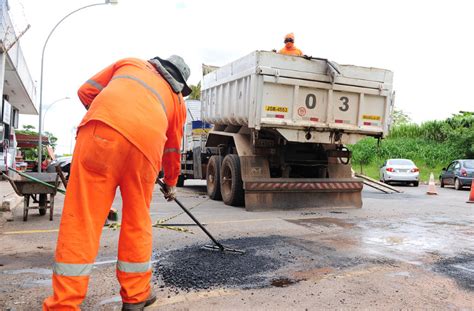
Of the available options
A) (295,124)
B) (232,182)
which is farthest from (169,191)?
(232,182)

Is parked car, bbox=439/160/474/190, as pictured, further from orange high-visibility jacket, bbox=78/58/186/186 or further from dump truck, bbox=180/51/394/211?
orange high-visibility jacket, bbox=78/58/186/186

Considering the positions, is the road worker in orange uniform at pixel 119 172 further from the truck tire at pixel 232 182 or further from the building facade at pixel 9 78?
the truck tire at pixel 232 182

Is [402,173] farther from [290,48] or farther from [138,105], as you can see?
[138,105]

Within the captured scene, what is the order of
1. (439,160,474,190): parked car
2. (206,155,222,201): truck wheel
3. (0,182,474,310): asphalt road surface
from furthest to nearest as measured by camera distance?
(439,160,474,190): parked car, (206,155,222,201): truck wheel, (0,182,474,310): asphalt road surface

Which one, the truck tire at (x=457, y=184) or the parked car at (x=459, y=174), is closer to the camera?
the parked car at (x=459, y=174)

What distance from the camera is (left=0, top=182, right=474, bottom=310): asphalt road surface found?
3312 millimetres

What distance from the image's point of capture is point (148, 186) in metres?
2.92

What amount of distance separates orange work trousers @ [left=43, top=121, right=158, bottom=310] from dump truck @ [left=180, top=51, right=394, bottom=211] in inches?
200

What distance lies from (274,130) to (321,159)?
168 centimetres

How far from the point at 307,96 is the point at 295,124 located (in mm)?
598

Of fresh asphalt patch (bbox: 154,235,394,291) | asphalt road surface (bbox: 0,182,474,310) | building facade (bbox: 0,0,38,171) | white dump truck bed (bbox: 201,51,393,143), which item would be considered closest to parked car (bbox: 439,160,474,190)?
white dump truck bed (bbox: 201,51,393,143)

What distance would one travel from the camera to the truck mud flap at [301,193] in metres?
8.27

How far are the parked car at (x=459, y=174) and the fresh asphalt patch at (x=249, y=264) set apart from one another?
48.3 ft

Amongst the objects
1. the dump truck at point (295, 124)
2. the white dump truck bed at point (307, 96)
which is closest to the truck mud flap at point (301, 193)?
the dump truck at point (295, 124)
